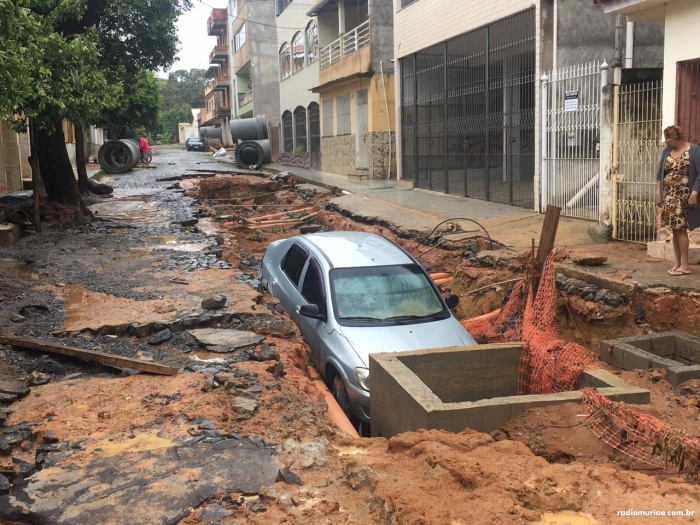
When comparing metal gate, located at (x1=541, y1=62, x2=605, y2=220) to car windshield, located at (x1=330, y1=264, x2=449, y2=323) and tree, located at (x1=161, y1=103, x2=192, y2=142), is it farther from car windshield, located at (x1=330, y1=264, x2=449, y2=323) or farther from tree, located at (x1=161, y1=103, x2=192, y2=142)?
tree, located at (x1=161, y1=103, x2=192, y2=142)

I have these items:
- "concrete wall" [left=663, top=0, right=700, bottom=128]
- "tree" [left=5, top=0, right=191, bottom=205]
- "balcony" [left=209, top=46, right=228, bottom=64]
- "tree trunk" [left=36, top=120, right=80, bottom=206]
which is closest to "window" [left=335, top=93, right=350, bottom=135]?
"tree" [left=5, top=0, right=191, bottom=205]

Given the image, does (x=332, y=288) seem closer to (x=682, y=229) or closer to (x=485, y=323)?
(x=485, y=323)

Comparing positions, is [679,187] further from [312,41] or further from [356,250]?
[312,41]

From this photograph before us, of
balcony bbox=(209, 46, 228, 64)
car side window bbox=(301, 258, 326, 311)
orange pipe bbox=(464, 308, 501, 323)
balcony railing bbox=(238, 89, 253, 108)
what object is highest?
balcony bbox=(209, 46, 228, 64)

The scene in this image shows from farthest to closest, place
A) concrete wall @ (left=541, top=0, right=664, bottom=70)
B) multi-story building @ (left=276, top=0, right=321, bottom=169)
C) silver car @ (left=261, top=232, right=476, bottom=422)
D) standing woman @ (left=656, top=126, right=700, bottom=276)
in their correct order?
multi-story building @ (left=276, top=0, right=321, bottom=169), concrete wall @ (left=541, top=0, right=664, bottom=70), standing woman @ (left=656, top=126, right=700, bottom=276), silver car @ (left=261, top=232, right=476, bottom=422)

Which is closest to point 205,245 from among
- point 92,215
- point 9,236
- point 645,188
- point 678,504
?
point 9,236

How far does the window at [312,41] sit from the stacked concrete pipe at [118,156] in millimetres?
8794

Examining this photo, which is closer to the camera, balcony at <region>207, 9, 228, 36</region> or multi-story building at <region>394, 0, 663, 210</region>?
multi-story building at <region>394, 0, 663, 210</region>

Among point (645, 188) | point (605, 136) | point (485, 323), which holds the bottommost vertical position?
point (485, 323)

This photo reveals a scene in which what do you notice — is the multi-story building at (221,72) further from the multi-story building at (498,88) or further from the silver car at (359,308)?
the silver car at (359,308)

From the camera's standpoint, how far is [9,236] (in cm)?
1250

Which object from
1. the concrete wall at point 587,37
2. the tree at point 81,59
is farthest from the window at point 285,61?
the concrete wall at point 587,37

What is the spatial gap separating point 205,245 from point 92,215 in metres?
4.88

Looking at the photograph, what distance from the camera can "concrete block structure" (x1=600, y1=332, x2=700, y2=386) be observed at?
7.17 metres
